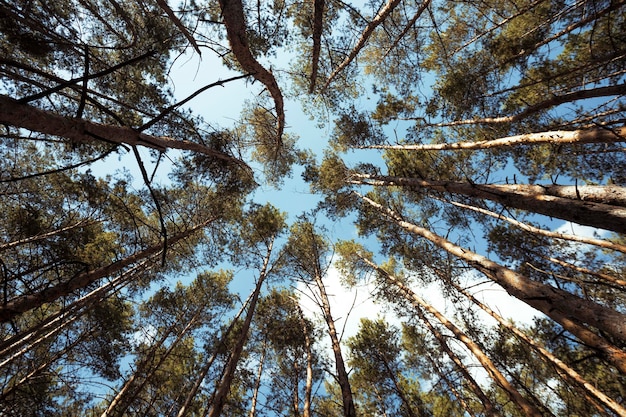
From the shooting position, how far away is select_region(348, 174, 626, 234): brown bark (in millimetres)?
3059

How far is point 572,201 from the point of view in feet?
11.3

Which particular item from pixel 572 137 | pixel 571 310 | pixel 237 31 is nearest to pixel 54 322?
pixel 237 31

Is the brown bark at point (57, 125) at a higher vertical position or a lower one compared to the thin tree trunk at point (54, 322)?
lower

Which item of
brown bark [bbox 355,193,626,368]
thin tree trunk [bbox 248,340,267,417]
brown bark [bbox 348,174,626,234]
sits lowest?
brown bark [bbox 355,193,626,368]

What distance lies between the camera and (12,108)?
171 cm

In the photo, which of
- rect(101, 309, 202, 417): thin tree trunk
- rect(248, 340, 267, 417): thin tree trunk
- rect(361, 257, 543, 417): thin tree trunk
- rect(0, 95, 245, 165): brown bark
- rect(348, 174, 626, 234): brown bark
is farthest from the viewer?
rect(248, 340, 267, 417): thin tree trunk

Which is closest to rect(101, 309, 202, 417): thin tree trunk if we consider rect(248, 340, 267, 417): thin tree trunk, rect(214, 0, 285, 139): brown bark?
rect(248, 340, 267, 417): thin tree trunk

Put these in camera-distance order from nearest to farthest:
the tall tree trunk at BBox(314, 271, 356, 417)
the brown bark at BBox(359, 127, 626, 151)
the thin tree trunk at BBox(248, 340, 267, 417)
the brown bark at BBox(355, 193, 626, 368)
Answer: the brown bark at BBox(355, 193, 626, 368) → the brown bark at BBox(359, 127, 626, 151) → the tall tree trunk at BBox(314, 271, 356, 417) → the thin tree trunk at BBox(248, 340, 267, 417)

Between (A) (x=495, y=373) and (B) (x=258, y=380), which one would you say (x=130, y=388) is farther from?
(A) (x=495, y=373)

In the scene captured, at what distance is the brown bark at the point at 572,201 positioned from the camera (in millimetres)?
3059

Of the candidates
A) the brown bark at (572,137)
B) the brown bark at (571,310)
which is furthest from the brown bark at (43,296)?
the brown bark at (572,137)

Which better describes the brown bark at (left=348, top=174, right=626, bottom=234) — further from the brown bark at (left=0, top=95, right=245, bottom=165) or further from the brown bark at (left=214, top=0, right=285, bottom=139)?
the brown bark at (left=0, top=95, right=245, bottom=165)

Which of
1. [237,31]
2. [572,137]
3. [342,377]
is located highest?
[237,31]

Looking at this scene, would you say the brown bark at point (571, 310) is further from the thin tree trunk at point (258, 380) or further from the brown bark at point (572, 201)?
the thin tree trunk at point (258, 380)
